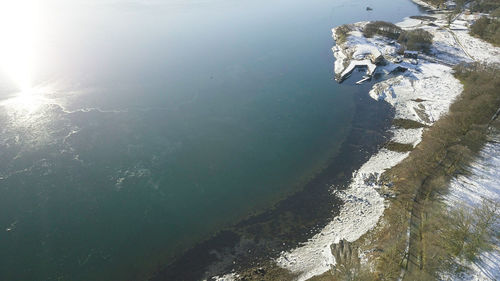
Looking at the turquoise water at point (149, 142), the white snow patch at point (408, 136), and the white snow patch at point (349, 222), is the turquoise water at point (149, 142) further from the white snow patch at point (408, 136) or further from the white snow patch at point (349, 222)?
the white snow patch at point (408, 136)

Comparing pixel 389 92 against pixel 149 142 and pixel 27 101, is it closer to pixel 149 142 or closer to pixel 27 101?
pixel 149 142

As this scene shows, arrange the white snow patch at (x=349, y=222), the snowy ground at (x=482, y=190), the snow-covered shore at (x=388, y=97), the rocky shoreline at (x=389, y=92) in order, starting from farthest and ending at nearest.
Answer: the rocky shoreline at (x=389, y=92) < the snow-covered shore at (x=388, y=97) < the white snow patch at (x=349, y=222) < the snowy ground at (x=482, y=190)

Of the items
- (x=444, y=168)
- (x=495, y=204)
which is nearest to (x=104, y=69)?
(x=444, y=168)

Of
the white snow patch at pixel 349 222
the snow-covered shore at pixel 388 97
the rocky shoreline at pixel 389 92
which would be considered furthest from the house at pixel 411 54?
the white snow patch at pixel 349 222

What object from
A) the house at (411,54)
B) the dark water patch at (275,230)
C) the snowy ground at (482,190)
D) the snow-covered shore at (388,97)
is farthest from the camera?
the house at (411,54)

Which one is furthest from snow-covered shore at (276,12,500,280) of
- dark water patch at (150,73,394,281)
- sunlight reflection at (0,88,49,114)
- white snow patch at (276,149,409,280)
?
sunlight reflection at (0,88,49,114)

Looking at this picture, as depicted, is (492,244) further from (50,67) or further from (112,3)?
(112,3)

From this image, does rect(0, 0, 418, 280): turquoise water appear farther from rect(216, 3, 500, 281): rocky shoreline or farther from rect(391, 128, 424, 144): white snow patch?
rect(391, 128, 424, 144): white snow patch
